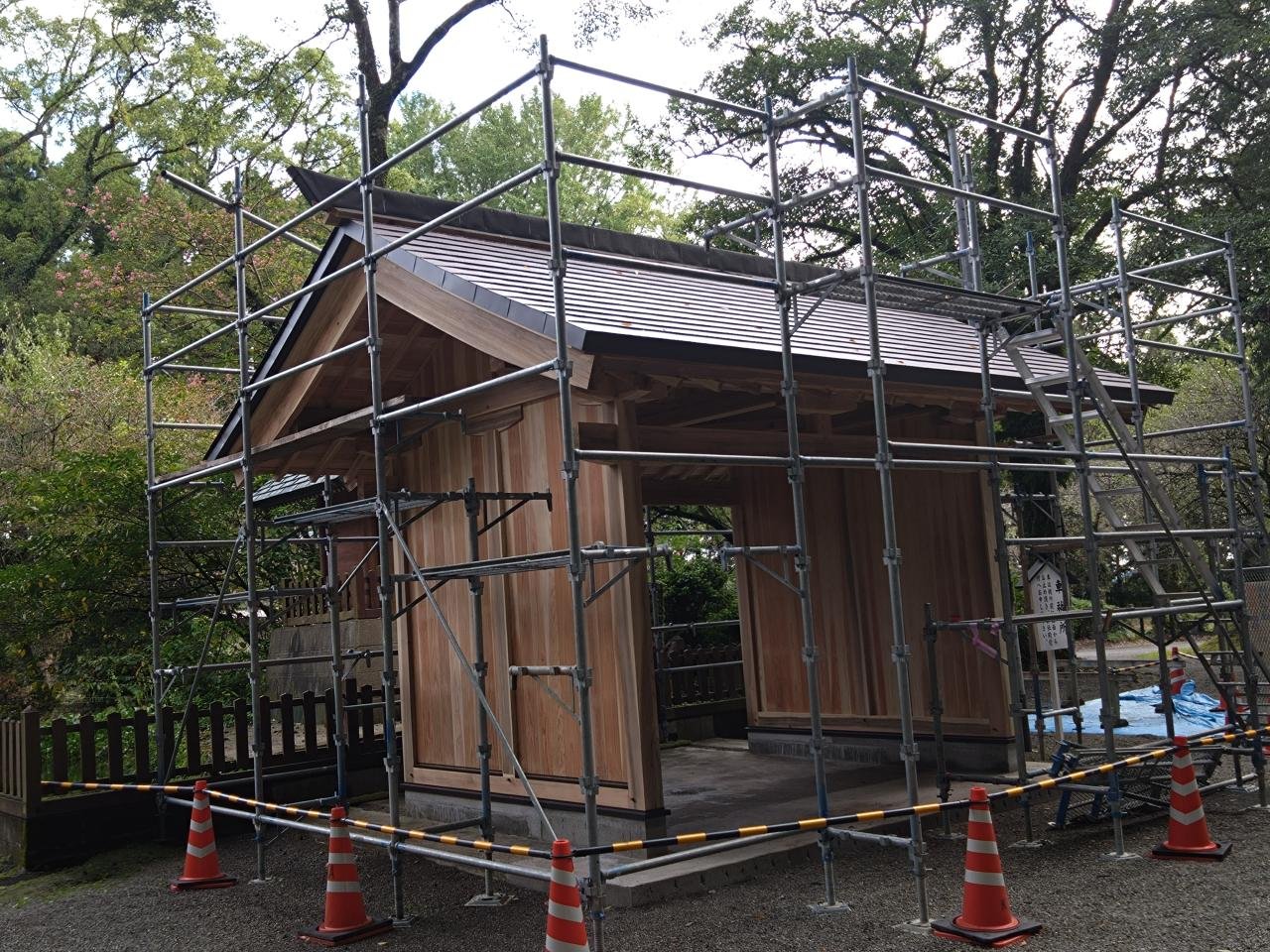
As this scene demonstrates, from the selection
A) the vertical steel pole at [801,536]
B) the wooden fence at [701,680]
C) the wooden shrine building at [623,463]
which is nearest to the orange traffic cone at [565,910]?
the vertical steel pole at [801,536]

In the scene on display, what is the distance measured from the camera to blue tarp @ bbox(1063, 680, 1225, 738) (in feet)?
42.5

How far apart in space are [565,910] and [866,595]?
6.37 metres

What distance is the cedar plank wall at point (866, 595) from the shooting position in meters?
10.0

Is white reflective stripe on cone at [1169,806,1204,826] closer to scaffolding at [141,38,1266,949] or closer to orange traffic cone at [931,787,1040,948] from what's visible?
scaffolding at [141,38,1266,949]

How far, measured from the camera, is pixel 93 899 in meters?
8.02

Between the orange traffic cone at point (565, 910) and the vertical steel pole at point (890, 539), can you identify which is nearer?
the orange traffic cone at point (565, 910)

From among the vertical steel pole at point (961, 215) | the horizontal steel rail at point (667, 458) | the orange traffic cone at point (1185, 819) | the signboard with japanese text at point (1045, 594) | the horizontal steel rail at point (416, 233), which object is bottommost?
the orange traffic cone at point (1185, 819)

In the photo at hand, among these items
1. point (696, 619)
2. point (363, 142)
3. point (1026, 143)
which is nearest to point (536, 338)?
point (363, 142)

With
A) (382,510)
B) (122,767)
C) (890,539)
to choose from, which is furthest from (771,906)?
(122,767)

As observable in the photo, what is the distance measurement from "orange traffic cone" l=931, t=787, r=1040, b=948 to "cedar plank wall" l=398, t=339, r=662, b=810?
7.68ft

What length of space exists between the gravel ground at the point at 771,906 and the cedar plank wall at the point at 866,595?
171 cm

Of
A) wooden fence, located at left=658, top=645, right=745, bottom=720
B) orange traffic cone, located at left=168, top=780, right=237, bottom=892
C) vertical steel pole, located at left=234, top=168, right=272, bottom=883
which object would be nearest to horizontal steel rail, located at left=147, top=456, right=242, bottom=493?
vertical steel pole, located at left=234, top=168, right=272, bottom=883

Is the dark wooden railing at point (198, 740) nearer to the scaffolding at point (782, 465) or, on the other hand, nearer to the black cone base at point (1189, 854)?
the scaffolding at point (782, 465)

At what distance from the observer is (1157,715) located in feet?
45.3
